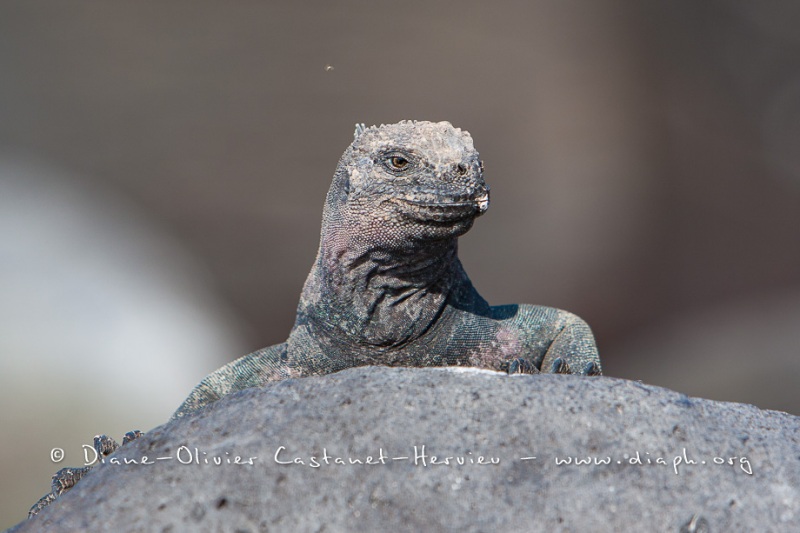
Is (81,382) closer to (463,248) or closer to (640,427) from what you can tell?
(463,248)

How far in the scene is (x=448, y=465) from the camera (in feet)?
10.2

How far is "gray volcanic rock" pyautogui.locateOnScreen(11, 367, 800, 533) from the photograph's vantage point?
9.84 feet

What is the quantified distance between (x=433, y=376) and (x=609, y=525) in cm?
81

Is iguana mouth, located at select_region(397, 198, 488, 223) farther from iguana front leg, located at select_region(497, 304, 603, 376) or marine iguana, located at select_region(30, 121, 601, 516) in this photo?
iguana front leg, located at select_region(497, 304, 603, 376)

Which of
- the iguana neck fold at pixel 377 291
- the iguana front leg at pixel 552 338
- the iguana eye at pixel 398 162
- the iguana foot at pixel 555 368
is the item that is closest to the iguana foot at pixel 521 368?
the iguana foot at pixel 555 368

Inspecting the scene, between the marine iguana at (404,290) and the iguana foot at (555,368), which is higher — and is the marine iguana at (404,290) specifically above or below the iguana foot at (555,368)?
above

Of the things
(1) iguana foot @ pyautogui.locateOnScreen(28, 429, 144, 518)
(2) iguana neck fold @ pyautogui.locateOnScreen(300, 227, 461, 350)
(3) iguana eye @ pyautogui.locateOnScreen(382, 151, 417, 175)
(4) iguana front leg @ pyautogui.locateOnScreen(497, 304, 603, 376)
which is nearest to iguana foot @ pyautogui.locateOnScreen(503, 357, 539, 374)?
(4) iguana front leg @ pyautogui.locateOnScreen(497, 304, 603, 376)

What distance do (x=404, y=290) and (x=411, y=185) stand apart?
662 millimetres

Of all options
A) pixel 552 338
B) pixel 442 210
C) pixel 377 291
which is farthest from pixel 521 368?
pixel 552 338

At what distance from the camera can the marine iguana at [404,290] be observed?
435cm

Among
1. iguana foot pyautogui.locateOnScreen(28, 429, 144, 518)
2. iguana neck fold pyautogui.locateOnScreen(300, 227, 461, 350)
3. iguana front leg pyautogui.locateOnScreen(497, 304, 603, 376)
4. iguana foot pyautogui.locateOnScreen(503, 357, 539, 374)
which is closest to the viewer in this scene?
iguana foot pyautogui.locateOnScreen(28, 429, 144, 518)

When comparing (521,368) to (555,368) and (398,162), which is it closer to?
(555,368)

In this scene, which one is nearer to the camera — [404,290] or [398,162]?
[398,162]

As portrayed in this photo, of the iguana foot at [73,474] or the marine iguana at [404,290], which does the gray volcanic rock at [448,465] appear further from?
the marine iguana at [404,290]
